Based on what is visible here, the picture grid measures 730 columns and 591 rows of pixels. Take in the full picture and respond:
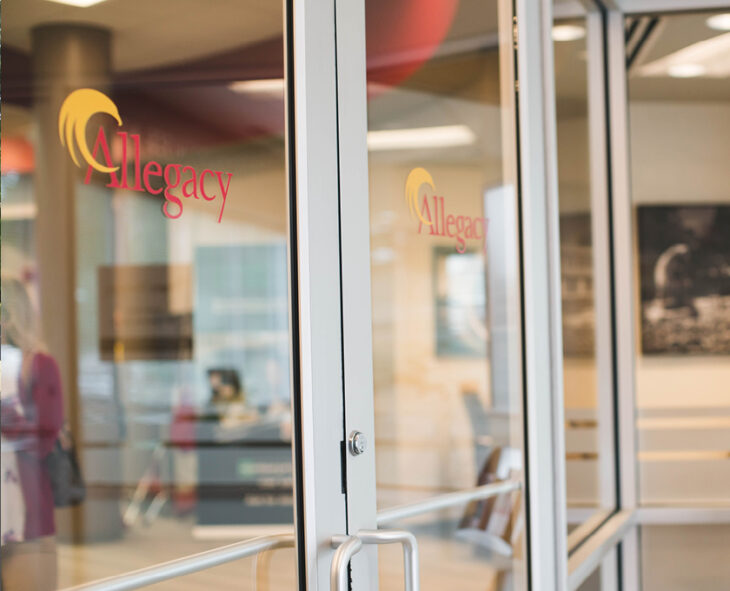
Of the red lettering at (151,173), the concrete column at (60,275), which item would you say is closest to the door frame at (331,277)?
the red lettering at (151,173)

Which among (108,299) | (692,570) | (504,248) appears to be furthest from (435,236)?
(108,299)

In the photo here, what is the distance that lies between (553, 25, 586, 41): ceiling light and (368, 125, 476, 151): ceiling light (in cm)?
41

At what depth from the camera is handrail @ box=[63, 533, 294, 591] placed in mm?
1106

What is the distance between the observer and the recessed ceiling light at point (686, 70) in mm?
3027

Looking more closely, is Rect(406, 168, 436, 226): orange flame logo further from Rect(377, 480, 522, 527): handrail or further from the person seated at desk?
the person seated at desk

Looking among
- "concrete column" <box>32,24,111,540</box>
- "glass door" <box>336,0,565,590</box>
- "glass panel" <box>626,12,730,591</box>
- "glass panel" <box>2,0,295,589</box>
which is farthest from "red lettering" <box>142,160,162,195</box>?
"concrete column" <box>32,24,111,540</box>

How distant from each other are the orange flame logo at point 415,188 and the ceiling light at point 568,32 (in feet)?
3.07

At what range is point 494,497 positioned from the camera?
208 centimetres

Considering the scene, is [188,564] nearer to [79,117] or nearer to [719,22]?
[79,117]

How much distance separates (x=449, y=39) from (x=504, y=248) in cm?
57

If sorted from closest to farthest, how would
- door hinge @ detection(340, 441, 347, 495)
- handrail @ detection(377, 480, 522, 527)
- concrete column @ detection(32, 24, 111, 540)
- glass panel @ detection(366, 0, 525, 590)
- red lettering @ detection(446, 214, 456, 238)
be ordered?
door hinge @ detection(340, 441, 347, 495) → handrail @ detection(377, 480, 522, 527) → glass panel @ detection(366, 0, 525, 590) → red lettering @ detection(446, 214, 456, 238) → concrete column @ detection(32, 24, 111, 540)

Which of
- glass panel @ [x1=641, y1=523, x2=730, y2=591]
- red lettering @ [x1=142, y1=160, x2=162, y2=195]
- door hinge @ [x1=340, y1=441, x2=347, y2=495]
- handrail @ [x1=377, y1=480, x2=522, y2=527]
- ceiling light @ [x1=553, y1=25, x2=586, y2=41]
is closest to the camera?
red lettering @ [x1=142, y1=160, x2=162, y2=195]

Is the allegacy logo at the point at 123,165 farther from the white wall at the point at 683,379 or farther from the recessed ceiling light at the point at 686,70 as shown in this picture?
the recessed ceiling light at the point at 686,70

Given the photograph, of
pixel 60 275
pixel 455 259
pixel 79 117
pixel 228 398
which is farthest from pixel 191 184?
pixel 228 398
